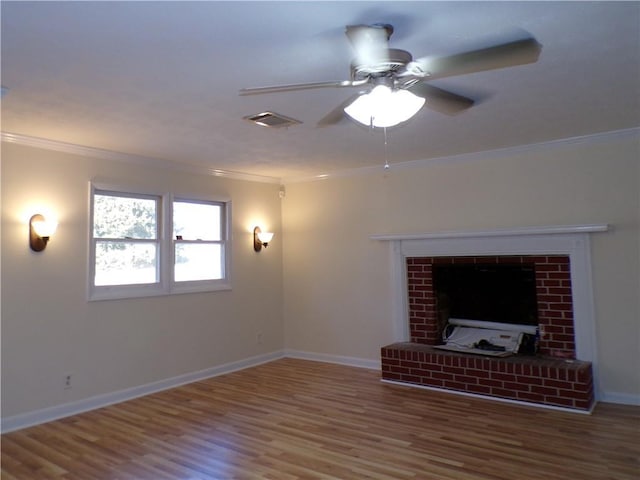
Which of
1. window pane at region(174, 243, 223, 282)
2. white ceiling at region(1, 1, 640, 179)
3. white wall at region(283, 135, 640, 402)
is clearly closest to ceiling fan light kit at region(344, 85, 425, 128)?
white ceiling at region(1, 1, 640, 179)

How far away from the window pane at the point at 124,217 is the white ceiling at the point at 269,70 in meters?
0.56

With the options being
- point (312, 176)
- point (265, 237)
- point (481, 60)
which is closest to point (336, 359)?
point (265, 237)

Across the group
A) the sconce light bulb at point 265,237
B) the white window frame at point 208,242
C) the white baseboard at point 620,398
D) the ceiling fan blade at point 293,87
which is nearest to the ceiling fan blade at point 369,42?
the ceiling fan blade at point 293,87

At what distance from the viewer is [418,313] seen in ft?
16.4

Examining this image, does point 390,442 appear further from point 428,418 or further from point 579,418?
point 579,418

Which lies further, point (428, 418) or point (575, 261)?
point (575, 261)

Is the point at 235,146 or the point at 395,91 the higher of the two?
the point at 235,146

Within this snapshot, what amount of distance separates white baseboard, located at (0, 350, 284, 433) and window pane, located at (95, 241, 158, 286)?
41.1 inches

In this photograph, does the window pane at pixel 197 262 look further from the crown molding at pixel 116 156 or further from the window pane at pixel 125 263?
the crown molding at pixel 116 156

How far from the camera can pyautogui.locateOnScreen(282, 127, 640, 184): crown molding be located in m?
3.93

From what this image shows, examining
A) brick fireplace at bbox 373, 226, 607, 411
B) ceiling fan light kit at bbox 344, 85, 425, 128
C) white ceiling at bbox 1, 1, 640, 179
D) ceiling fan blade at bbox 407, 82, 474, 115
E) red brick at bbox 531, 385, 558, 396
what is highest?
white ceiling at bbox 1, 1, 640, 179

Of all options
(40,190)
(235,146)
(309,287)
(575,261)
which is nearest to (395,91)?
(235,146)

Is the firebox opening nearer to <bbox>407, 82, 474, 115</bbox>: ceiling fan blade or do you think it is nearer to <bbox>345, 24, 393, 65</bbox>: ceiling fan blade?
<bbox>407, 82, 474, 115</bbox>: ceiling fan blade

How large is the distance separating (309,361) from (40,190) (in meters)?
3.53
